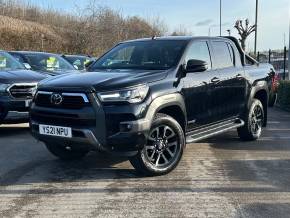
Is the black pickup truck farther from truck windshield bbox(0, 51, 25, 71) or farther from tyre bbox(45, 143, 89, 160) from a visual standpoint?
truck windshield bbox(0, 51, 25, 71)

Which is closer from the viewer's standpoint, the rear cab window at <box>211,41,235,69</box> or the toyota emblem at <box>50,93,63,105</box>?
the toyota emblem at <box>50,93,63,105</box>

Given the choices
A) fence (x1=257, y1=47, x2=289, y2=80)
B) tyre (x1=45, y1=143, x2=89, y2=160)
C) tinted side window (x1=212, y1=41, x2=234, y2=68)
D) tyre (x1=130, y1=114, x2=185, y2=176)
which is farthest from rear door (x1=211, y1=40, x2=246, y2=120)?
fence (x1=257, y1=47, x2=289, y2=80)

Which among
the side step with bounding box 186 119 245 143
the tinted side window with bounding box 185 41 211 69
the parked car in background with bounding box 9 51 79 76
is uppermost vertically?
the tinted side window with bounding box 185 41 211 69

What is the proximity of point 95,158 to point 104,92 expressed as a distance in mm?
1785

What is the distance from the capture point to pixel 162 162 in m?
6.24

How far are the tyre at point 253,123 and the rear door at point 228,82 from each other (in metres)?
0.37

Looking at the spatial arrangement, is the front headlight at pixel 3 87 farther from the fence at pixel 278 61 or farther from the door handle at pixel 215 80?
the fence at pixel 278 61

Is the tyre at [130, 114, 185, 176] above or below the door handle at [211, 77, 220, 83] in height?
below

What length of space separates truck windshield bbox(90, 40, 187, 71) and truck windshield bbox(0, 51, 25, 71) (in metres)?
3.02

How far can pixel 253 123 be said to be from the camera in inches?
339

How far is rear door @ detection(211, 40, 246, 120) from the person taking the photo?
7.37m

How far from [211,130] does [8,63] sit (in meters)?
4.81

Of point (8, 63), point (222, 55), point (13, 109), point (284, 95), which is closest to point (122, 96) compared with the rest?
point (222, 55)

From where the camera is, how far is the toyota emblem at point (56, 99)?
5.87 m
